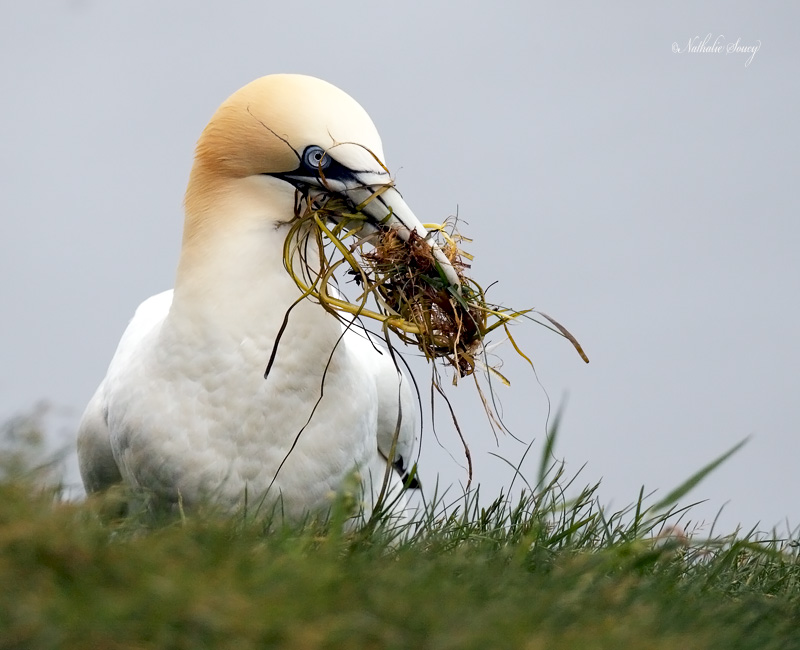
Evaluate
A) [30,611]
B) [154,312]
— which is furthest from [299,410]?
[30,611]

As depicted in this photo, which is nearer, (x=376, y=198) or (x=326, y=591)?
(x=326, y=591)

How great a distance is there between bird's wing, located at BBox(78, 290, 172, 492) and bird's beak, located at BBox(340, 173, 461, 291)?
3.52 feet

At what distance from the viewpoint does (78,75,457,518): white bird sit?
14.8 feet

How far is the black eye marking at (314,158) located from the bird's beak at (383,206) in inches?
4.6

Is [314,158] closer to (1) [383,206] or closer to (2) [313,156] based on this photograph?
(2) [313,156]

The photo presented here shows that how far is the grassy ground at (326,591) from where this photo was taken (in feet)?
8.23

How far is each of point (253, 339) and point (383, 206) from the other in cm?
69

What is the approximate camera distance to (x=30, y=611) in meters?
2.42

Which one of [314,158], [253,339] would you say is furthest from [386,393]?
[314,158]

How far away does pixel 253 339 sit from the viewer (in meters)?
4.57

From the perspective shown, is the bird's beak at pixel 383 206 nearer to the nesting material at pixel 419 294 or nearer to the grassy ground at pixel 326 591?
the nesting material at pixel 419 294

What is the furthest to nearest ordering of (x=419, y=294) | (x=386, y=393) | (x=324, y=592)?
(x=386, y=393) → (x=419, y=294) → (x=324, y=592)

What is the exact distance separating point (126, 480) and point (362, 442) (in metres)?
0.91

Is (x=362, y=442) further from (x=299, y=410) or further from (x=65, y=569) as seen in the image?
(x=65, y=569)
